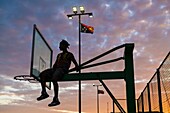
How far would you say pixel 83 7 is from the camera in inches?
872

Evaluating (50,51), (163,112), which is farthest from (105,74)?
(50,51)

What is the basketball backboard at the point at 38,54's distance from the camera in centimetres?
761

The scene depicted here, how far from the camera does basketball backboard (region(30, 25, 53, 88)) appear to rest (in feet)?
25.0

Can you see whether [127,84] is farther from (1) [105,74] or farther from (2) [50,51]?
(2) [50,51]

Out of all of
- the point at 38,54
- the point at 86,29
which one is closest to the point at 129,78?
the point at 38,54

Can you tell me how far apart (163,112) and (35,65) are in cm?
329

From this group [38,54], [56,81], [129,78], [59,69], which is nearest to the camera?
[129,78]

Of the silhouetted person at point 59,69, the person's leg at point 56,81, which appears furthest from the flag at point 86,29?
the person's leg at point 56,81

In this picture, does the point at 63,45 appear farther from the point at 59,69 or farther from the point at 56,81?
the point at 56,81

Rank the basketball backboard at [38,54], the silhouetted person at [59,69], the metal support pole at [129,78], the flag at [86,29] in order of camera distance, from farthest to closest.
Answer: the flag at [86,29]
the basketball backboard at [38,54]
the silhouetted person at [59,69]
the metal support pole at [129,78]

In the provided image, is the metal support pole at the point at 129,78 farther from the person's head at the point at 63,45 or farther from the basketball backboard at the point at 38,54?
the basketball backboard at the point at 38,54

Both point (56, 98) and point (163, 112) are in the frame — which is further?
point (163, 112)

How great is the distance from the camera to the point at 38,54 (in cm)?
812

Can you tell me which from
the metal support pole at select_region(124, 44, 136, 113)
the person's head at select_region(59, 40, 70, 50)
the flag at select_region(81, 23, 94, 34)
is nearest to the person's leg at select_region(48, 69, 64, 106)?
the person's head at select_region(59, 40, 70, 50)
